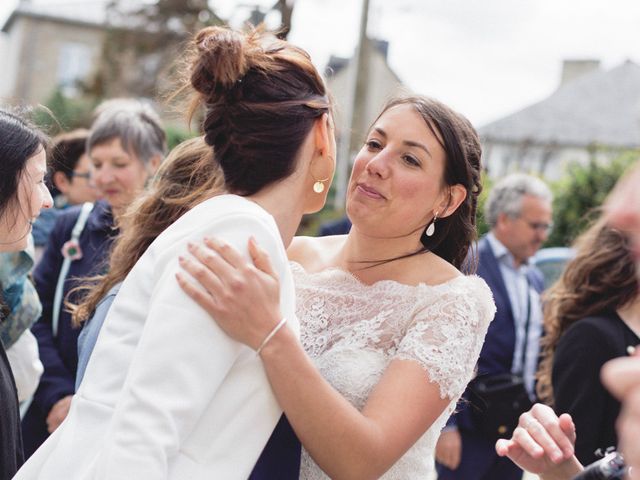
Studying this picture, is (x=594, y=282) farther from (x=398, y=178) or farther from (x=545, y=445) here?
(x=545, y=445)

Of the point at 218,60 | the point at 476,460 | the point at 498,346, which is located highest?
the point at 218,60

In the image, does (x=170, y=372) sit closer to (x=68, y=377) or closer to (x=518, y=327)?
(x=68, y=377)

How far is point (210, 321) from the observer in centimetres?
170

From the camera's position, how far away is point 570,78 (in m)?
46.8

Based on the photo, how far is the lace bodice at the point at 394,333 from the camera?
85.8 inches

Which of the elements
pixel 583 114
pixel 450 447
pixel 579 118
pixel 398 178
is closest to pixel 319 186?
pixel 398 178

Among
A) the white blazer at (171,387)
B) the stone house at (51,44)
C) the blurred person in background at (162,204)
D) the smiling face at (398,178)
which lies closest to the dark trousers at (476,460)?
the smiling face at (398,178)

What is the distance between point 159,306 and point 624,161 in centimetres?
1281

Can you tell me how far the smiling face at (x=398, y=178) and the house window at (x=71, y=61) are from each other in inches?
1757

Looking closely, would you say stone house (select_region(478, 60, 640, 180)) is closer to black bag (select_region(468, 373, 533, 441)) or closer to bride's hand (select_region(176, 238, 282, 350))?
black bag (select_region(468, 373, 533, 441))

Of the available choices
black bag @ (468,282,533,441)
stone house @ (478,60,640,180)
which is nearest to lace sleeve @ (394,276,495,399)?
black bag @ (468,282,533,441)

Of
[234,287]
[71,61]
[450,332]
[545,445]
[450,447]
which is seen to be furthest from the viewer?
[71,61]

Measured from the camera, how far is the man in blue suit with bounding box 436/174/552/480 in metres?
4.93

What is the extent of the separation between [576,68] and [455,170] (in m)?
47.6
